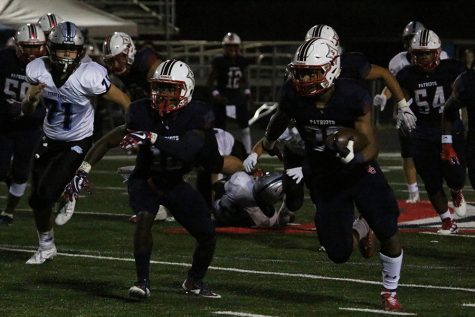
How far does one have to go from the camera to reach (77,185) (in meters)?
8.58

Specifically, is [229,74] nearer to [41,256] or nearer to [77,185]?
[41,256]

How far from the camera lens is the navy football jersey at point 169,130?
7801mm

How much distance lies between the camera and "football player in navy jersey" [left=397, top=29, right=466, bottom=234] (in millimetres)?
10641

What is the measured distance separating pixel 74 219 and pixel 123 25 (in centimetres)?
696

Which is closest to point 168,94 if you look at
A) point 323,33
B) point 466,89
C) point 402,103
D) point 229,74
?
point 323,33

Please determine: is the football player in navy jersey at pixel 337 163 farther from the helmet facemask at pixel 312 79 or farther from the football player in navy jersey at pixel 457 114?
the football player in navy jersey at pixel 457 114

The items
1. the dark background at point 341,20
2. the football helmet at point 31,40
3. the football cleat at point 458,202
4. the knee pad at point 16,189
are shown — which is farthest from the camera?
the dark background at point 341,20

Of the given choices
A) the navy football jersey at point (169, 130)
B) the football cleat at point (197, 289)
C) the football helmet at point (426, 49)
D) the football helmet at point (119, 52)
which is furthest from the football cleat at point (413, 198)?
the navy football jersey at point (169, 130)

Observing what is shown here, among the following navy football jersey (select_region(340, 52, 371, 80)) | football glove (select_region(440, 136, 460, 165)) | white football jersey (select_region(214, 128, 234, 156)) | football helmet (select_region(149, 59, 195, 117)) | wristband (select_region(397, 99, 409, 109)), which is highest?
football helmet (select_region(149, 59, 195, 117))

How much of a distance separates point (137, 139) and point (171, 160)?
1.26ft

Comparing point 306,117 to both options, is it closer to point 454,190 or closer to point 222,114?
point 454,190

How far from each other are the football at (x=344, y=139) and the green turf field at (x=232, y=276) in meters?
0.90

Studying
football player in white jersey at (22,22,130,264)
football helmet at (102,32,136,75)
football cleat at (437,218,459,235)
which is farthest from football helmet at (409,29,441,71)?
football player in white jersey at (22,22,130,264)

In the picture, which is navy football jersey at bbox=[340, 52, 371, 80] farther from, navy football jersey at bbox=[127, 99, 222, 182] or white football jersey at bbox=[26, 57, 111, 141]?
navy football jersey at bbox=[127, 99, 222, 182]
